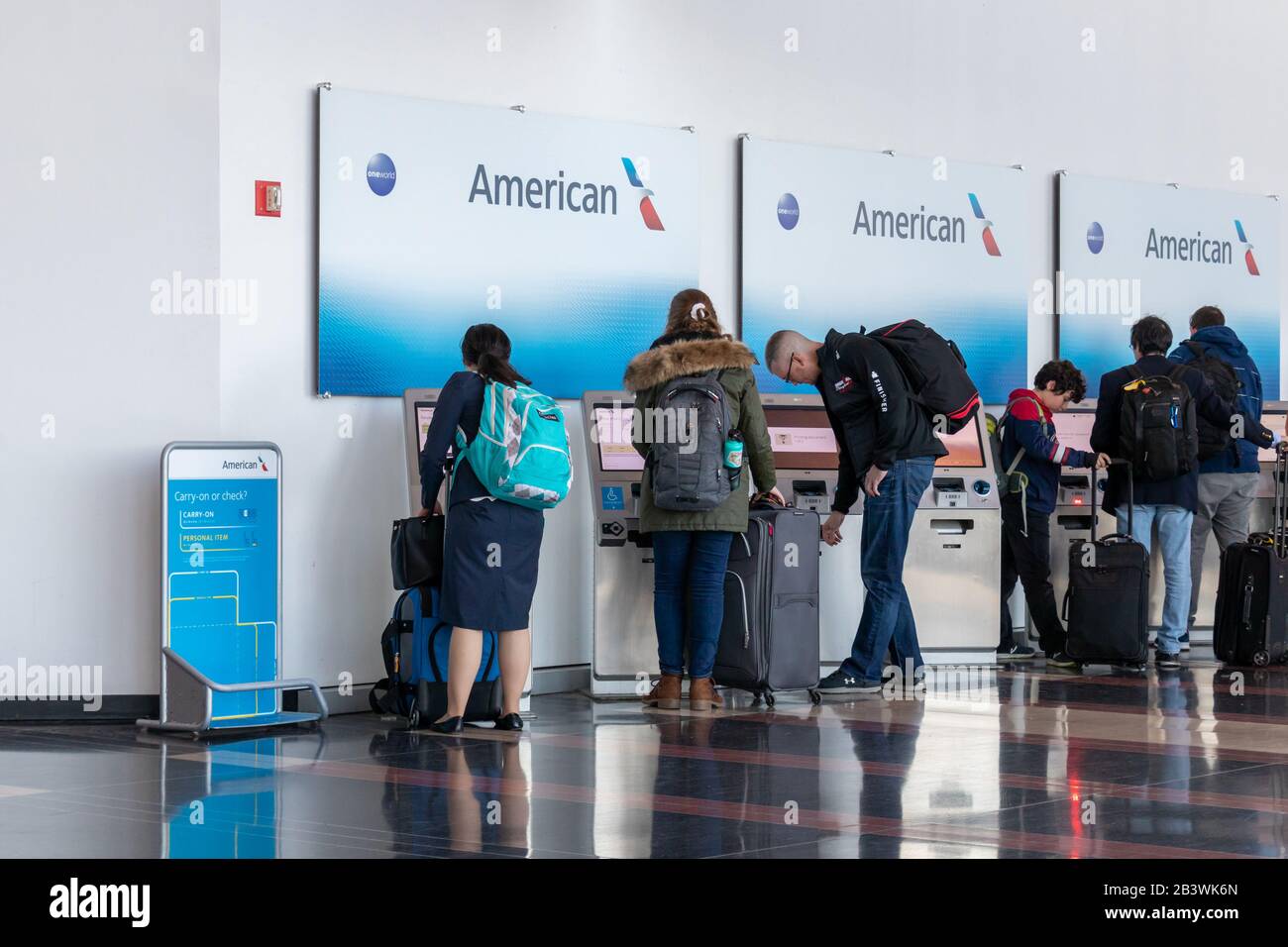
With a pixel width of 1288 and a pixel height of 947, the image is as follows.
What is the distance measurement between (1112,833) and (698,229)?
15.6 feet

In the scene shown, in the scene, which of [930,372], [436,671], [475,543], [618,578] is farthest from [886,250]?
[436,671]

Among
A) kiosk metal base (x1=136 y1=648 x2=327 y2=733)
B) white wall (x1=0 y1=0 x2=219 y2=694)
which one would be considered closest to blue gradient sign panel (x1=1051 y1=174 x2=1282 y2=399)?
white wall (x1=0 y1=0 x2=219 y2=694)

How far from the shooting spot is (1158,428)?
8.48m

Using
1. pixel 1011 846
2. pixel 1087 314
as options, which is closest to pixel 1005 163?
pixel 1087 314

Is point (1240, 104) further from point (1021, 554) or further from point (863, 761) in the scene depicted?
point (863, 761)

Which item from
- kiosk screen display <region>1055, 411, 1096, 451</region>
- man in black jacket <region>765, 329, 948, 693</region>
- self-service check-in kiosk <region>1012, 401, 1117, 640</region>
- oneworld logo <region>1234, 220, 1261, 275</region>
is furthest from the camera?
oneworld logo <region>1234, 220, 1261, 275</region>

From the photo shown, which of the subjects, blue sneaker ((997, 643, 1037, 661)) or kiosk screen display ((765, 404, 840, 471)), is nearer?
kiosk screen display ((765, 404, 840, 471))

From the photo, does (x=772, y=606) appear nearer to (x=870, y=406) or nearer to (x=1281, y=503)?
(x=870, y=406)

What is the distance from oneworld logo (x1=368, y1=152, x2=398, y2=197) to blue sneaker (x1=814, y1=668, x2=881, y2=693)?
2.88 m

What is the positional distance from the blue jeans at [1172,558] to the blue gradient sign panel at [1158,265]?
5.36 ft

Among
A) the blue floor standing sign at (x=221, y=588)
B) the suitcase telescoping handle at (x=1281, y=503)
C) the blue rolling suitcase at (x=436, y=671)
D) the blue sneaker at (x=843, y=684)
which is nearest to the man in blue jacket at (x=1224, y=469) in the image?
the suitcase telescoping handle at (x=1281, y=503)

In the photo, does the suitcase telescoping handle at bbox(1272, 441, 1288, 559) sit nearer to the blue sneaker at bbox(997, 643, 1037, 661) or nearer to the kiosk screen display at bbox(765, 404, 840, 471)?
the blue sneaker at bbox(997, 643, 1037, 661)

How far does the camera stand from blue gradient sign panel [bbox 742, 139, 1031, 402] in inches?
347

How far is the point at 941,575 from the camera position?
867 centimetres
